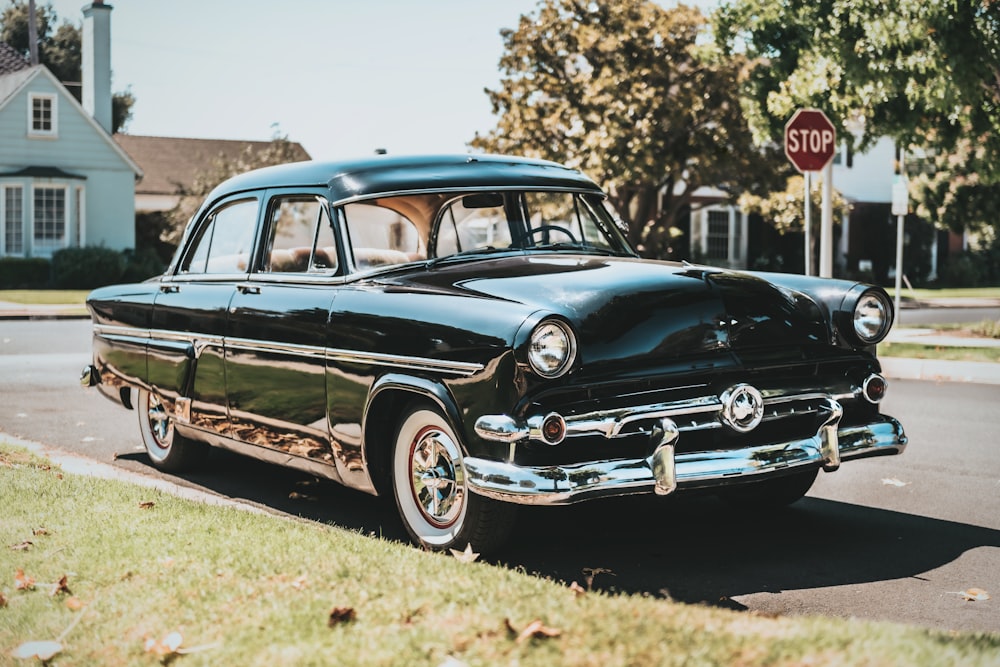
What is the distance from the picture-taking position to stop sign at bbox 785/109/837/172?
14445mm

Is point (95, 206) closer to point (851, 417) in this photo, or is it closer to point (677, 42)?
point (677, 42)

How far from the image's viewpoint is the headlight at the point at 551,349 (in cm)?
489

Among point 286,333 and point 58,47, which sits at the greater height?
point 58,47

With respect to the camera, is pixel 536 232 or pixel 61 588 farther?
pixel 536 232

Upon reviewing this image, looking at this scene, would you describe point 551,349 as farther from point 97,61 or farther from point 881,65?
point 97,61

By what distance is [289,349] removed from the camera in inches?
242

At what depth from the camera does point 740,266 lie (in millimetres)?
40188

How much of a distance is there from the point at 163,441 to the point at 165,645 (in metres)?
4.19

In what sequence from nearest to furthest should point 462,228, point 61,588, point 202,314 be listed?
point 61,588, point 462,228, point 202,314

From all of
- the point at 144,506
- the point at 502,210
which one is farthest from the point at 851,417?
the point at 144,506

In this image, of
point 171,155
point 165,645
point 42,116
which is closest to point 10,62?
point 42,116

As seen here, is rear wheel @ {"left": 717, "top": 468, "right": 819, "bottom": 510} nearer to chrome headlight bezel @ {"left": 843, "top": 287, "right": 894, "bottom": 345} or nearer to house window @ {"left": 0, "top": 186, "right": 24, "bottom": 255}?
chrome headlight bezel @ {"left": 843, "top": 287, "right": 894, "bottom": 345}

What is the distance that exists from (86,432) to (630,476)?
599 centimetres

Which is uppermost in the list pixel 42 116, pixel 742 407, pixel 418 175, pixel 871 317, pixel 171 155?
pixel 171 155
